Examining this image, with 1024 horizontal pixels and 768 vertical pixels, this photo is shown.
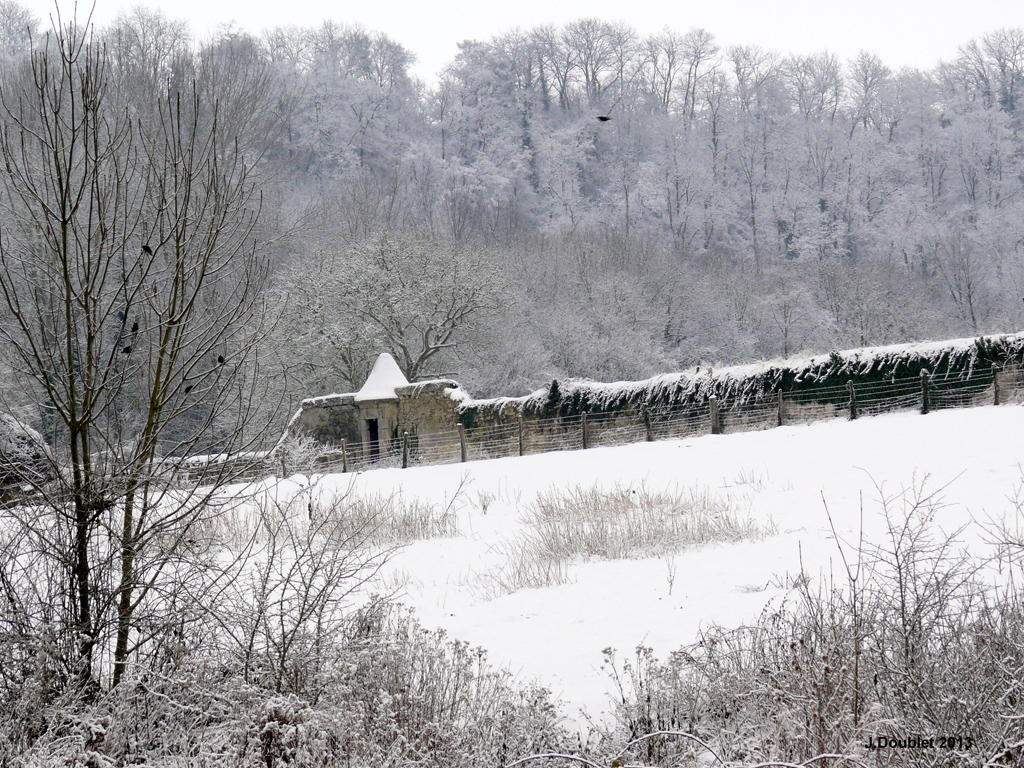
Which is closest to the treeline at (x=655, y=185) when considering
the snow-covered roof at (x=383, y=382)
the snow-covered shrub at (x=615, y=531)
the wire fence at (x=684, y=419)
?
the snow-covered roof at (x=383, y=382)

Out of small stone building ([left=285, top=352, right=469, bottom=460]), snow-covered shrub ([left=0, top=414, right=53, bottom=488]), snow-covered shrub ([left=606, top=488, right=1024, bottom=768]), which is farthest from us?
small stone building ([left=285, top=352, right=469, bottom=460])

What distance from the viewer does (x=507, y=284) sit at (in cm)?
3152

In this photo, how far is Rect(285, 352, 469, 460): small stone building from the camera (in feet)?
80.0

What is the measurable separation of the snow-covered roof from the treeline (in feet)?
17.3

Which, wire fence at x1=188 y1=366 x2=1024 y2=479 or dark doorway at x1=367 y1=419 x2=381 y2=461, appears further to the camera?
dark doorway at x1=367 y1=419 x2=381 y2=461

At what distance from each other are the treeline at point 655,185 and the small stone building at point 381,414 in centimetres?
616

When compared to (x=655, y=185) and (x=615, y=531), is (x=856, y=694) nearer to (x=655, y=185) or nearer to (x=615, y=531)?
(x=615, y=531)

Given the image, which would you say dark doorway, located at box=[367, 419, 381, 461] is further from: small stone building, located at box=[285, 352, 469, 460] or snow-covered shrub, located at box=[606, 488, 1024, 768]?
snow-covered shrub, located at box=[606, 488, 1024, 768]

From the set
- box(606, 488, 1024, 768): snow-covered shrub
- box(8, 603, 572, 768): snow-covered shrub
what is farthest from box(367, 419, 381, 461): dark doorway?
box(606, 488, 1024, 768): snow-covered shrub

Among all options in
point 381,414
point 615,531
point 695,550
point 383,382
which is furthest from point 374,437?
point 695,550

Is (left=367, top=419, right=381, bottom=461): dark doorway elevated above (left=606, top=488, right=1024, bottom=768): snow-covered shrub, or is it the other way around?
(left=367, top=419, right=381, bottom=461): dark doorway

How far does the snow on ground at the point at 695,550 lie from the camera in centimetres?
574

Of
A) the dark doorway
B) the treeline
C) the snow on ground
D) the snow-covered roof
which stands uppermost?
the treeline

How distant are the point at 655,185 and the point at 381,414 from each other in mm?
28299
